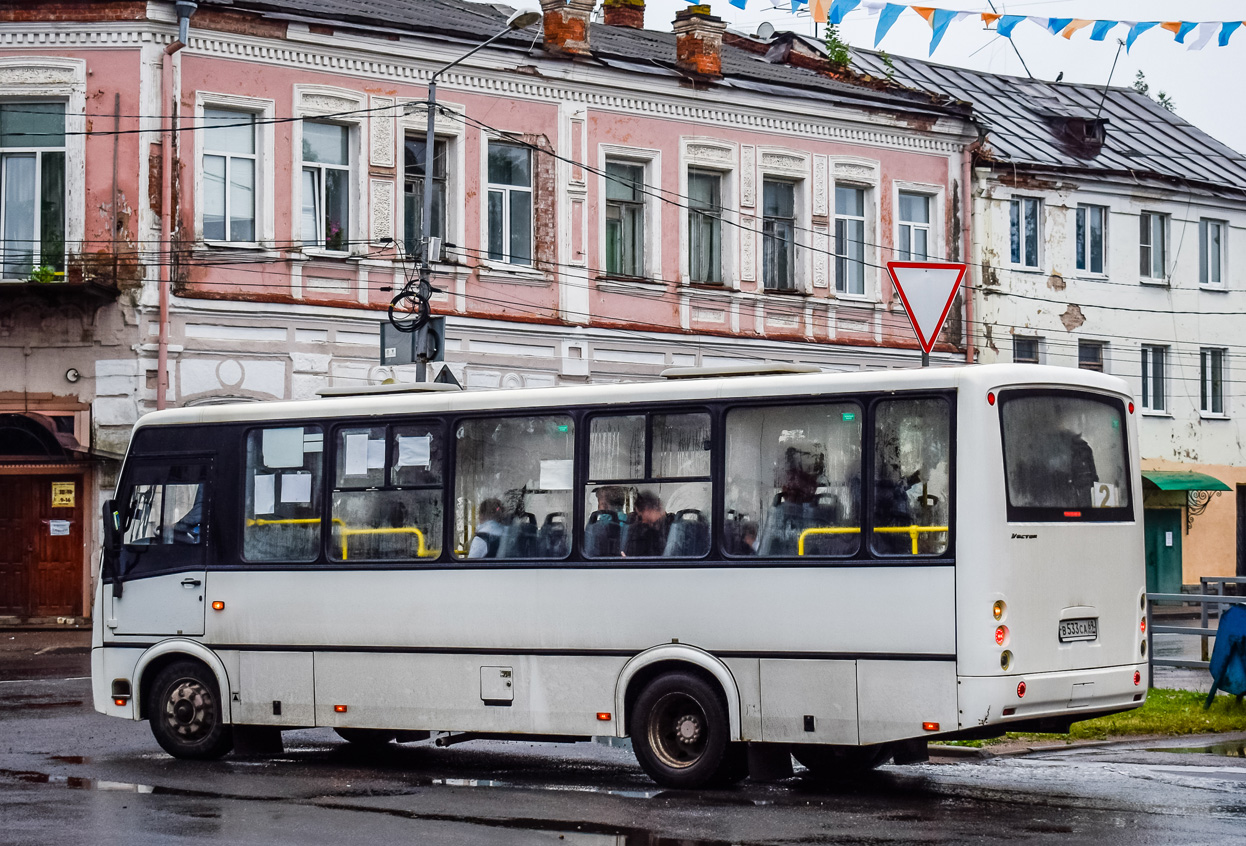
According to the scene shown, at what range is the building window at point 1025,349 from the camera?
130ft

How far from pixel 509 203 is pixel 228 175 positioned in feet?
16.4

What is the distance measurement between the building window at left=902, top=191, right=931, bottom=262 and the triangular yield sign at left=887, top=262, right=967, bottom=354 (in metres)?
23.1

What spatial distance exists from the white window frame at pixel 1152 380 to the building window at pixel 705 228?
12658mm

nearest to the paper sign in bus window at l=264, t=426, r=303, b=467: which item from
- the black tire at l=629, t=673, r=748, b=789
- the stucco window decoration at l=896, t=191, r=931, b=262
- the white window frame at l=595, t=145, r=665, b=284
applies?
the black tire at l=629, t=673, r=748, b=789

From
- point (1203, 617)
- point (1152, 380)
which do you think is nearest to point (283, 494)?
point (1203, 617)

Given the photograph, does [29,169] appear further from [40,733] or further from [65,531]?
[40,733]

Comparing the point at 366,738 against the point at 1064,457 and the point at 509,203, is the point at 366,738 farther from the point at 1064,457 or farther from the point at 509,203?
the point at 509,203

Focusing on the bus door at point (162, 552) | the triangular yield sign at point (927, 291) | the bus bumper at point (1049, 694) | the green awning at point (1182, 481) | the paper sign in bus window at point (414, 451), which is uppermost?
the triangular yield sign at point (927, 291)

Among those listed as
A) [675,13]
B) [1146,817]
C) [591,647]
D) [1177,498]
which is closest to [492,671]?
[591,647]

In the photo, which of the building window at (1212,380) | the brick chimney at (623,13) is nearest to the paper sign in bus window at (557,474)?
the brick chimney at (623,13)

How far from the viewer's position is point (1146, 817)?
10914mm

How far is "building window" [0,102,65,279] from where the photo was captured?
92.9ft

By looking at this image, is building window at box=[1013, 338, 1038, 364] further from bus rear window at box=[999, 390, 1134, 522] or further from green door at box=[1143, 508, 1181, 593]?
bus rear window at box=[999, 390, 1134, 522]

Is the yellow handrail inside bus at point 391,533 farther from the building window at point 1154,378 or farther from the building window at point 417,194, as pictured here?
the building window at point 1154,378
